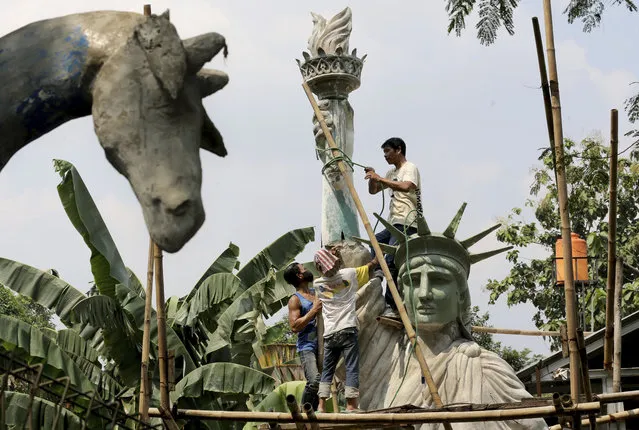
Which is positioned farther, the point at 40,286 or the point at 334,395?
the point at 40,286

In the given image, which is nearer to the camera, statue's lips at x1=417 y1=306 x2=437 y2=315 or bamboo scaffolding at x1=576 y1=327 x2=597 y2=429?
bamboo scaffolding at x1=576 y1=327 x2=597 y2=429

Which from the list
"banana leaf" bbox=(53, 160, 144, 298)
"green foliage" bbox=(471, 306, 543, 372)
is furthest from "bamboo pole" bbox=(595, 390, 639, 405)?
"green foliage" bbox=(471, 306, 543, 372)

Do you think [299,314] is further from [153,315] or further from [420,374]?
[153,315]

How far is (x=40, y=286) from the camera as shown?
1145cm

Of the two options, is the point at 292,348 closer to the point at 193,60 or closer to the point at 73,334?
the point at 73,334

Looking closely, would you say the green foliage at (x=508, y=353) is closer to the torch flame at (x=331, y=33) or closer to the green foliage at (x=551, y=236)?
the green foliage at (x=551, y=236)

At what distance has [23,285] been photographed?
11414 mm

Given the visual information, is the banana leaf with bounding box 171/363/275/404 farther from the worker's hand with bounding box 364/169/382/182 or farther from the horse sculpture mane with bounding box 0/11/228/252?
the horse sculpture mane with bounding box 0/11/228/252

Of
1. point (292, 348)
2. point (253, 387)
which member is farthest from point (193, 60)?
point (292, 348)

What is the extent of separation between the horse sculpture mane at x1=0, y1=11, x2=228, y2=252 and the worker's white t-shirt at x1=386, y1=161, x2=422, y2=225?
586cm

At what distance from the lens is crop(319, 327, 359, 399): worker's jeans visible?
7855 millimetres

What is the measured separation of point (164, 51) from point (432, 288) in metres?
5.76

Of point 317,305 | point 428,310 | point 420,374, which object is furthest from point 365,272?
point 420,374

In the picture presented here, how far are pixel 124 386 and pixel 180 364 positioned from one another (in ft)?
2.13
